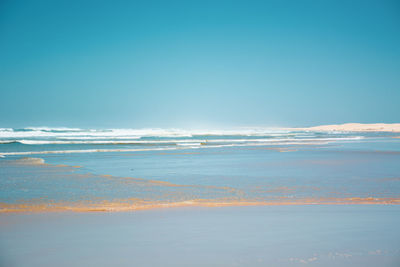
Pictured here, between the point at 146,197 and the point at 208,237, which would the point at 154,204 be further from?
the point at 208,237

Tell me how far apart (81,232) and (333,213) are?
173 inches

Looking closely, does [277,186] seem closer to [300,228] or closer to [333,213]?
[333,213]

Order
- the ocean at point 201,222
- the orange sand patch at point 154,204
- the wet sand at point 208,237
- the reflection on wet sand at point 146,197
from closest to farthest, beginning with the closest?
1. the wet sand at point 208,237
2. the ocean at point 201,222
3. the orange sand patch at point 154,204
4. the reflection on wet sand at point 146,197

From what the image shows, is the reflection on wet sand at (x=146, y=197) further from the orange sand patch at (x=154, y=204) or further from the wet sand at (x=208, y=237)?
the wet sand at (x=208, y=237)

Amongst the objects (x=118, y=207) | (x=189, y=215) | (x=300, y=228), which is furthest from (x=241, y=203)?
(x=118, y=207)

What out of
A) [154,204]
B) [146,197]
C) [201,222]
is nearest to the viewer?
[201,222]

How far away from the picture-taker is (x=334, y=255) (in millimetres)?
4465

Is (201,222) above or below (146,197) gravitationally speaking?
below

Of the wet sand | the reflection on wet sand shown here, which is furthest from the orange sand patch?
the wet sand

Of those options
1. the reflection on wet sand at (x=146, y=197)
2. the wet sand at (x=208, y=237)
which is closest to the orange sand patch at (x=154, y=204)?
the reflection on wet sand at (x=146, y=197)

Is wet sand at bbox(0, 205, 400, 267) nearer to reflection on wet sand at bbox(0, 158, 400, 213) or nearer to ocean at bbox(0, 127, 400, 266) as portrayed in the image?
ocean at bbox(0, 127, 400, 266)

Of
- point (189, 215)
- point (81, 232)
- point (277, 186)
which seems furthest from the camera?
point (277, 186)

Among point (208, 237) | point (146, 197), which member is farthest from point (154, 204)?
point (208, 237)

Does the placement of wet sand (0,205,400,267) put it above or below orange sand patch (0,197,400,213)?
below
